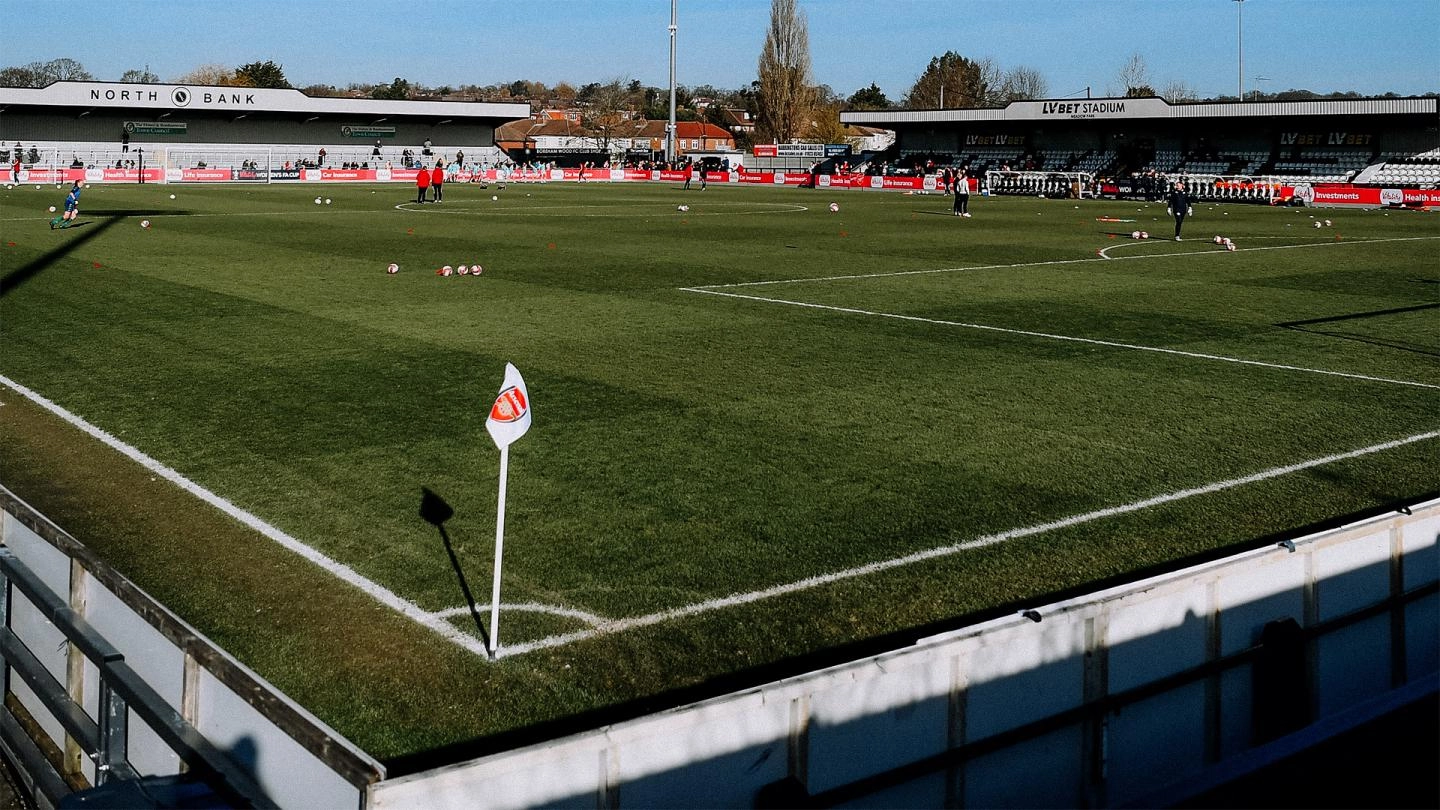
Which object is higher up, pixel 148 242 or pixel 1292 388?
pixel 148 242

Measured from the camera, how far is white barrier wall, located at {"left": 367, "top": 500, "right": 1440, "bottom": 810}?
5.02 meters

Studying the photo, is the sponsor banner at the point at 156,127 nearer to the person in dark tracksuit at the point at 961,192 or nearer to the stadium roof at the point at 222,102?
the stadium roof at the point at 222,102

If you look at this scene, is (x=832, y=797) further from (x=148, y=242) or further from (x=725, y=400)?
(x=148, y=242)

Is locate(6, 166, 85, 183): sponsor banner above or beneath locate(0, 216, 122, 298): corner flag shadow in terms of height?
above

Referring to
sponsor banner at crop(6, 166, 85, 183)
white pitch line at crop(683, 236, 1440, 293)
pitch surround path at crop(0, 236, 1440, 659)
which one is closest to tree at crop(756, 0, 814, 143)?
sponsor banner at crop(6, 166, 85, 183)

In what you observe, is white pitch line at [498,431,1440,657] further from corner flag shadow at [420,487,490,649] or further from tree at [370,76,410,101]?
tree at [370,76,410,101]

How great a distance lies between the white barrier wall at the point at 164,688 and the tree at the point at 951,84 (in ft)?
572

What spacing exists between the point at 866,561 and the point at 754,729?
481 cm

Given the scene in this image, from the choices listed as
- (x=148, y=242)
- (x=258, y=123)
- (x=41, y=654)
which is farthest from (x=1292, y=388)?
(x=258, y=123)

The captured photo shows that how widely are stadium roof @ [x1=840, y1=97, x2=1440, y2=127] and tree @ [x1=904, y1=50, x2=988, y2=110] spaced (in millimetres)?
76811

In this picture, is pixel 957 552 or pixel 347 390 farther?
pixel 347 390

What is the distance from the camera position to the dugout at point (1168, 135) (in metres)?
77.1

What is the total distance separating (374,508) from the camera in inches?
440

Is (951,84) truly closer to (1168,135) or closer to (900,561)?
(1168,135)
